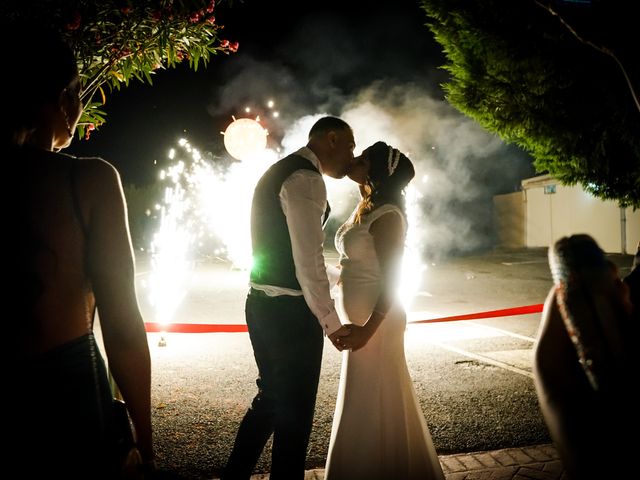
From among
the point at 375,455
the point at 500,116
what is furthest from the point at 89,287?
the point at 500,116

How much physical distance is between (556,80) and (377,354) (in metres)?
4.73

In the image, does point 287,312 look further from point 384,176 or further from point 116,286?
point 116,286

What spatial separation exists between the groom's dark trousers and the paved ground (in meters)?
0.74

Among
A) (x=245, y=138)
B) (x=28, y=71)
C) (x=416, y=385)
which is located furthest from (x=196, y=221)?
(x=28, y=71)

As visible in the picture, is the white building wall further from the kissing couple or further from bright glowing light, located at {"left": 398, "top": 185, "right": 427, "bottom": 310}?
the kissing couple

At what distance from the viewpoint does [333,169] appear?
303 centimetres

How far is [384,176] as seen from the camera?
121 inches

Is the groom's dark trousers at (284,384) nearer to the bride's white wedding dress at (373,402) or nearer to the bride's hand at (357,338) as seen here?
the bride's hand at (357,338)

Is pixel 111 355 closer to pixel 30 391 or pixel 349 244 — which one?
pixel 30 391

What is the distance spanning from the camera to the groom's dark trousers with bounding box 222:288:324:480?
2680mm

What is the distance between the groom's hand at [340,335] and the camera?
8.90 ft

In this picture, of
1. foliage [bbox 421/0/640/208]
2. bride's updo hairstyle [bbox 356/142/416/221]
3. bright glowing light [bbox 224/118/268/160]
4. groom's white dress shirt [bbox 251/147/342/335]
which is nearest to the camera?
groom's white dress shirt [bbox 251/147/342/335]

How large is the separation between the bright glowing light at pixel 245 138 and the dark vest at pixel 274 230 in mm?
7278

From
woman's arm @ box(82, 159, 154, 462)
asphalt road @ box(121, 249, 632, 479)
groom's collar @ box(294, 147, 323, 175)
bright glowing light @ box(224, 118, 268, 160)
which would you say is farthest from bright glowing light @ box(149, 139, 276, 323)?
woman's arm @ box(82, 159, 154, 462)
